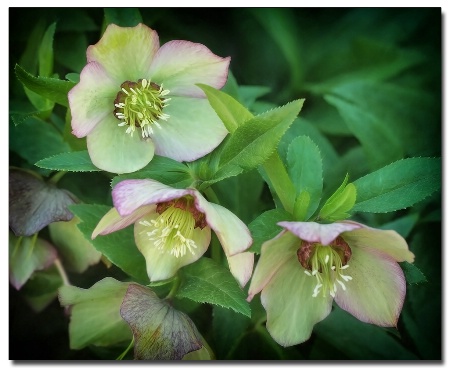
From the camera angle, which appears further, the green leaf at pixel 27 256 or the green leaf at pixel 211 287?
the green leaf at pixel 27 256

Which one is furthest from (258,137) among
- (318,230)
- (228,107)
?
(318,230)

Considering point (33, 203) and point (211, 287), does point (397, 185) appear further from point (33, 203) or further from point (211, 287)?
point (33, 203)

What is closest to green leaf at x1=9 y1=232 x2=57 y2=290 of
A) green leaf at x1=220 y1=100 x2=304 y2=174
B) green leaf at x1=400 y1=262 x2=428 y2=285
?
green leaf at x1=220 y1=100 x2=304 y2=174

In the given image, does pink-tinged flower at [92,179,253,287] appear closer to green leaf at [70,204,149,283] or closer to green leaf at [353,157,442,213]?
green leaf at [70,204,149,283]

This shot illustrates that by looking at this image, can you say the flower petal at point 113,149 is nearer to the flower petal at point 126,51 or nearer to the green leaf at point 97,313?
the flower petal at point 126,51

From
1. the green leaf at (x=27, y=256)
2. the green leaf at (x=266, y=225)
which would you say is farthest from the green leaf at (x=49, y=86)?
the green leaf at (x=266, y=225)
